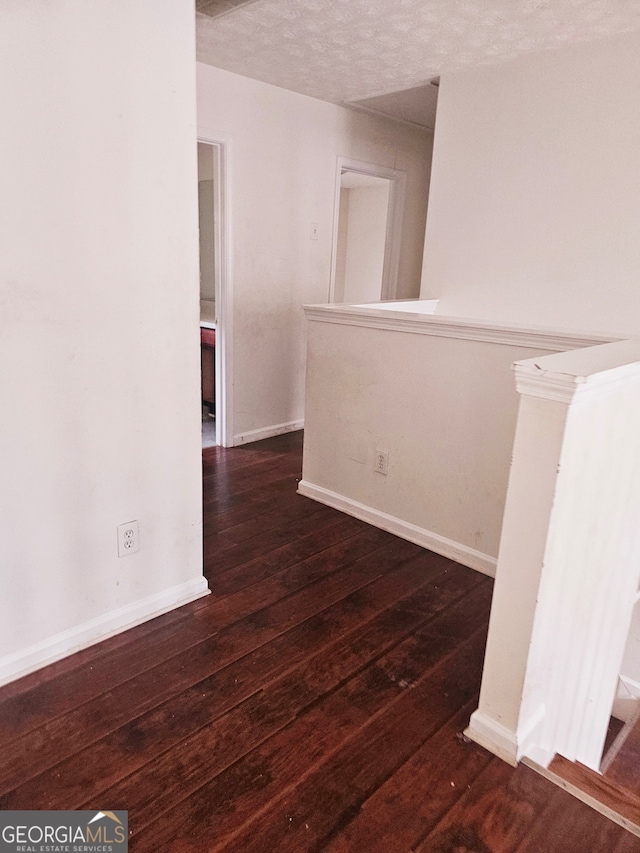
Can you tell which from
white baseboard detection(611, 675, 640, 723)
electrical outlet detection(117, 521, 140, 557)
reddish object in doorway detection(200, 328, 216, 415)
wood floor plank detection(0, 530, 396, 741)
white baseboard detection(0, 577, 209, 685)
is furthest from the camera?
reddish object in doorway detection(200, 328, 216, 415)

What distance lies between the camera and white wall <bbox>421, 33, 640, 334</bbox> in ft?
9.89

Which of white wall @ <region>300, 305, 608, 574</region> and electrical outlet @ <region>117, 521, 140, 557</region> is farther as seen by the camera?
white wall @ <region>300, 305, 608, 574</region>

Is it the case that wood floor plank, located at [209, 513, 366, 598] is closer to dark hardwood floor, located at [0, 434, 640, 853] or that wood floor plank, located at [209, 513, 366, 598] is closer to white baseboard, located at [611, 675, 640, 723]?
dark hardwood floor, located at [0, 434, 640, 853]

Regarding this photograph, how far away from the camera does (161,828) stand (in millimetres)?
1411

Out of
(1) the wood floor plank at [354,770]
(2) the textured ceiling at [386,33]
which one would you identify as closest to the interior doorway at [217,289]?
(2) the textured ceiling at [386,33]

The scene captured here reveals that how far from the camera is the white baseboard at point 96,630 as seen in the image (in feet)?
6.19

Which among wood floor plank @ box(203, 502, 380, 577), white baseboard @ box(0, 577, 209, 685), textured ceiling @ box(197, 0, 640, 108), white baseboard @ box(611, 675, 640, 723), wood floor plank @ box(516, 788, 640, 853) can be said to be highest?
textured ceiling @ box(197, 0, 640, 108)

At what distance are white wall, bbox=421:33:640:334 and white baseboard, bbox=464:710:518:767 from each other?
7.39ft

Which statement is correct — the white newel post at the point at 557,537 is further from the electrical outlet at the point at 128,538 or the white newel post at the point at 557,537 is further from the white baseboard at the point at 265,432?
the white baseboard at the point at 265,432

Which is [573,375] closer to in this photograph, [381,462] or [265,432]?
[381,462]

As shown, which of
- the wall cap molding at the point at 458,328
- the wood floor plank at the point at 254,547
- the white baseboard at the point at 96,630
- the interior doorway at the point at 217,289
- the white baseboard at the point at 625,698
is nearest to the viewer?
the white baseboard at the point at 96,630

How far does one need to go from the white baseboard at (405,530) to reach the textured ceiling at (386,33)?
235cm

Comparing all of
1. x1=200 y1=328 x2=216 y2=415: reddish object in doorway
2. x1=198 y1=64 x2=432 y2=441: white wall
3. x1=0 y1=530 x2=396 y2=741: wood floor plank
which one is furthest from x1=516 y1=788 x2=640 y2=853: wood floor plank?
x1=200 y1=328 x2=216 y2=415: reddish object in doorway

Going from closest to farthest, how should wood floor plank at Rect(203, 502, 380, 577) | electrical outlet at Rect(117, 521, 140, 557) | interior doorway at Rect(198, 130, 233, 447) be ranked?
electrical outlet at Rect(117, 521, 140, 557), wood floor plank at Rect(203, 502, 380, 577), interior doorway at Rect(198, 130, 233, 447)
